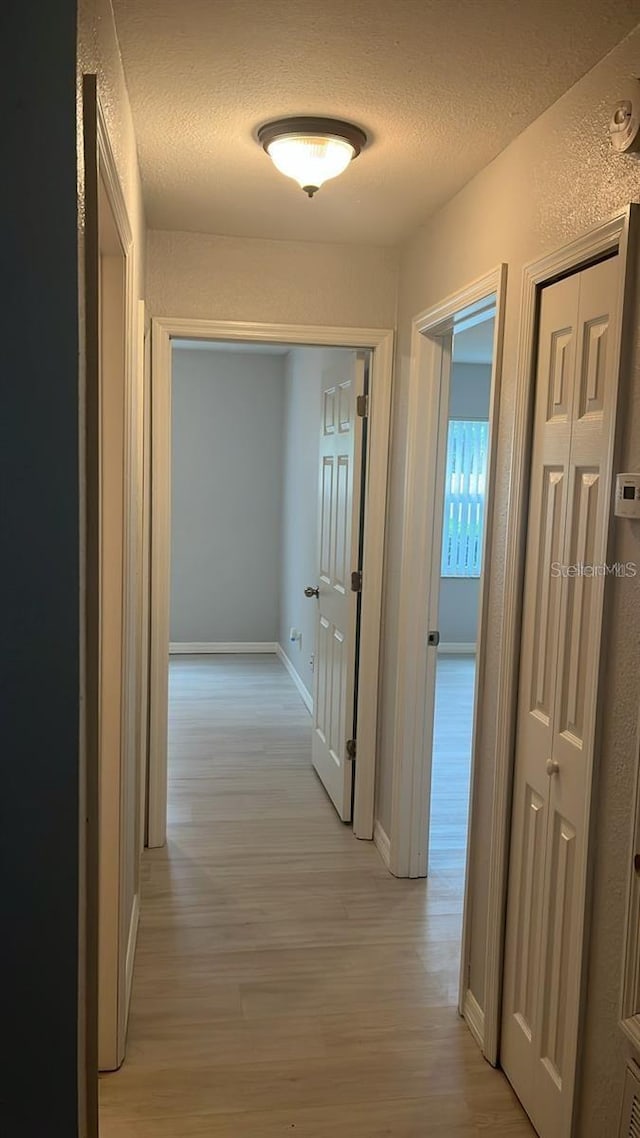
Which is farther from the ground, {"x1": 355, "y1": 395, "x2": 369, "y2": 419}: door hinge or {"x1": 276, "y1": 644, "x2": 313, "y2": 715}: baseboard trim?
{"x1": 355, "y1": 395, "x2": 369, "y2": 419}: door hinge

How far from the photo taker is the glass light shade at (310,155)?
7.67ft

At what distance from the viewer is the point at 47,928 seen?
4.18 feet

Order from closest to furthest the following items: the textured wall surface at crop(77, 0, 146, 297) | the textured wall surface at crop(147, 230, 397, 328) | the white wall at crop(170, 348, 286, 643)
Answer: the textured wall surface at crop(77, 0, 146, 297)
the textured wall surface at crop(147, 230, 397, 328)
the white wall at crop(170, 348, 286, 643)

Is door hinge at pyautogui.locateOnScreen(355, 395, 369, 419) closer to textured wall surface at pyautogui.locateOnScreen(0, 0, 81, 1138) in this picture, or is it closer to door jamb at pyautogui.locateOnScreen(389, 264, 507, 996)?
door jamb at pyautogui.locateOnScreen(389, 264, 507, 996)

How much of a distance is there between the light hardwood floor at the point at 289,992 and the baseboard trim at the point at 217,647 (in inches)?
119

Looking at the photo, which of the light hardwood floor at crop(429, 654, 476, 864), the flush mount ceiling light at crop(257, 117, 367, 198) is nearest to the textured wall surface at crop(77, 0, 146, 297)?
the flush mount ceiling light at crop(257, 117, 367, 198)

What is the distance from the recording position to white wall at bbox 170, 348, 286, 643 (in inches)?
286

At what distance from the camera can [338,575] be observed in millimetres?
4172

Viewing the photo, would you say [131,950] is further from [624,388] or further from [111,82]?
[111,82]

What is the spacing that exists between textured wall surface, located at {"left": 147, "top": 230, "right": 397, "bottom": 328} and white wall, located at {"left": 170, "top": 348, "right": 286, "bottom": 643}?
370 cm

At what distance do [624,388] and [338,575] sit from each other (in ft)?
8.21

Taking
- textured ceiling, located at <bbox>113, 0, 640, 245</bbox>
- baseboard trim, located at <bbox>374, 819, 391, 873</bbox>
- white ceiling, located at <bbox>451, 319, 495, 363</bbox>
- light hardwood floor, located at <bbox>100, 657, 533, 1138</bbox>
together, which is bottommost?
light hardwood floor, located at <bbox>100, 657, 533, 1138</bbox>

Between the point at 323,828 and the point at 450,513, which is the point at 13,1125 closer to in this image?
the point at 323,828

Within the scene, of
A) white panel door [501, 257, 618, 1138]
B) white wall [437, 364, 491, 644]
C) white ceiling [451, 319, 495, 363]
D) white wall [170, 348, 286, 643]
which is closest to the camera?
white panel door [501, 257, 618, 1138]
